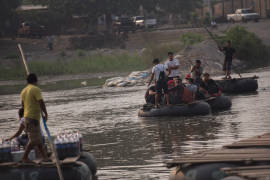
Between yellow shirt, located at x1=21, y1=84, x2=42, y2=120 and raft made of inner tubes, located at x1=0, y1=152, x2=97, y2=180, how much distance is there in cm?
94

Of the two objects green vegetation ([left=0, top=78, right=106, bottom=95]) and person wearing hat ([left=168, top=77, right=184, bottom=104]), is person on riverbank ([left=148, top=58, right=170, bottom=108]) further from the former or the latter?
green vegetation ([left=0, top=78, right=106, bottom=95])

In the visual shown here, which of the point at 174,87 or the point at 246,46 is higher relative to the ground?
the point at 174,87

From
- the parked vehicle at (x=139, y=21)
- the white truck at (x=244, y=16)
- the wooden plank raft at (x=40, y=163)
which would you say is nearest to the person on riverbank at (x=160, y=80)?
the wooden plank raft at (x=40, y=163)

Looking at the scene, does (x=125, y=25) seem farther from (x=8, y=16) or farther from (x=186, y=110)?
(x=186, y=110)

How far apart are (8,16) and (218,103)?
4980cm

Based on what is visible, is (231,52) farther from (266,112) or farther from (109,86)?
(109,86)

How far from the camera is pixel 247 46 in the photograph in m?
47.2

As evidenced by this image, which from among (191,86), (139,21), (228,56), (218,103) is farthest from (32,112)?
(139,21)

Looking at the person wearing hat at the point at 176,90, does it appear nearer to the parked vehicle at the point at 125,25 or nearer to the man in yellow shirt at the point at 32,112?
the man in yellow shirt at the point at 32,112

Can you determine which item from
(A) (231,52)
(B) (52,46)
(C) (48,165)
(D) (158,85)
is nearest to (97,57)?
(B) (52,46)

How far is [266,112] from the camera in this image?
2180cm

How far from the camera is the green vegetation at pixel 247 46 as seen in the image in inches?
1843

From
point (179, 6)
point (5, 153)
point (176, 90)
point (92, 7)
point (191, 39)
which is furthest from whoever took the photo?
point (179, 6)

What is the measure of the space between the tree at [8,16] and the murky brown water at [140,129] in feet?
120
